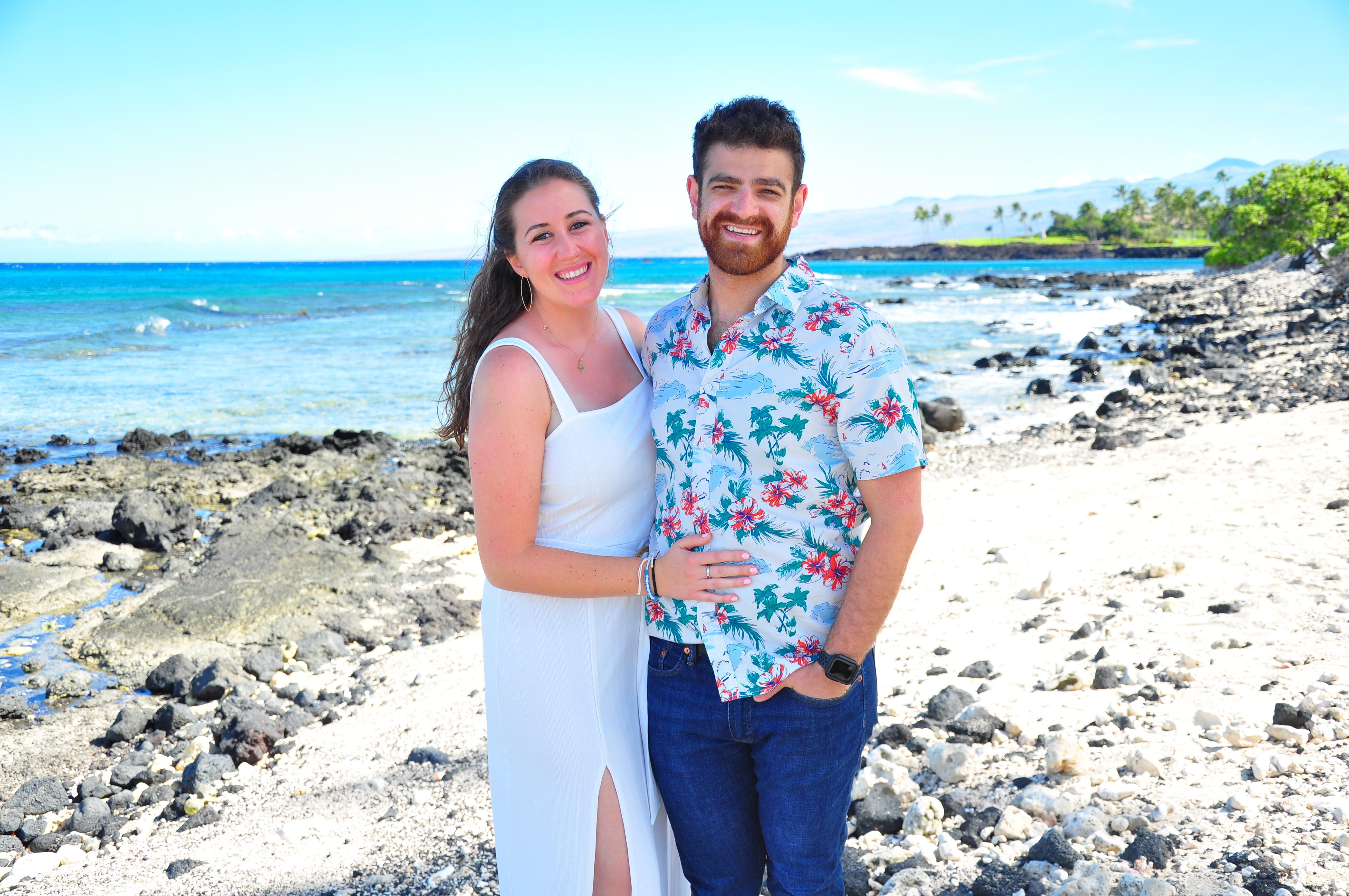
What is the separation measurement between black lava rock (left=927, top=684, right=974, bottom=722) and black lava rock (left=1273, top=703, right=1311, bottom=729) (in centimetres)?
133

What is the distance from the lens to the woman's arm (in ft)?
8.40

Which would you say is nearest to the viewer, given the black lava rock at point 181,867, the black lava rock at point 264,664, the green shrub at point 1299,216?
the black lava rock at point 181,867

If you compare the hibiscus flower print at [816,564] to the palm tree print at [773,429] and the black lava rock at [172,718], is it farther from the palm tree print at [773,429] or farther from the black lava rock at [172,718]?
the black lava rock at [172,718]

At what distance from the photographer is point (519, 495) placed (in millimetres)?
2564

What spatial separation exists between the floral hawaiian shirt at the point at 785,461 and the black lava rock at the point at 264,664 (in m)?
5.28

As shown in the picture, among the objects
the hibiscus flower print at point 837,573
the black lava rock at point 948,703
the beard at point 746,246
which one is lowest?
the black lava rock at point 948,703

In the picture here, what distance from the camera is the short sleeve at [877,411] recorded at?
2271 millimetres

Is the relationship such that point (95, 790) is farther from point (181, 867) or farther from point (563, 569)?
point (563, 569)

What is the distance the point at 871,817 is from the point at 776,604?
178 centimetres

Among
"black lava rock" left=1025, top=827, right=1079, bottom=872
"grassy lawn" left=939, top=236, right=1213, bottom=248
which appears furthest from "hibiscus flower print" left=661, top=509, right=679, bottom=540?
"grassy lawn" left=939, top=236, right=1213, bottom=248

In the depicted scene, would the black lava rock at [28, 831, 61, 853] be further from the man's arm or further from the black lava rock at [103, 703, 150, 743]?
the man's arm

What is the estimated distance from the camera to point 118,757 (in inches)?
221

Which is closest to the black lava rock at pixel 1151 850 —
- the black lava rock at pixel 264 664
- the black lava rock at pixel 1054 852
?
the black lava rock at pixel 1054 852

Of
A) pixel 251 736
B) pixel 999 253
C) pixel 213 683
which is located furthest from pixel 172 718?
pixel 999 253
